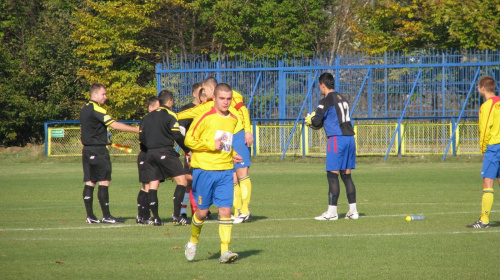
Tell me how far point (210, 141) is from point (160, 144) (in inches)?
111

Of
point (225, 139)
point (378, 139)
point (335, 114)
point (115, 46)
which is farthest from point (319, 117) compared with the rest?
point (115, 46)

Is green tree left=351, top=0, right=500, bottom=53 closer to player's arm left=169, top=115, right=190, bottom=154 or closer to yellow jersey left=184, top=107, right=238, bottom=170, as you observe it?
player's arm left=169, top=115, right=190, bottom=154

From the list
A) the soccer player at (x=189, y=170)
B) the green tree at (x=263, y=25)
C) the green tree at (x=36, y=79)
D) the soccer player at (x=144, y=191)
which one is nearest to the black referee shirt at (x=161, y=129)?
the soccer player at (x=144, y=191)

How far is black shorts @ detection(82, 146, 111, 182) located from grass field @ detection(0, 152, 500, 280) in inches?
30.6

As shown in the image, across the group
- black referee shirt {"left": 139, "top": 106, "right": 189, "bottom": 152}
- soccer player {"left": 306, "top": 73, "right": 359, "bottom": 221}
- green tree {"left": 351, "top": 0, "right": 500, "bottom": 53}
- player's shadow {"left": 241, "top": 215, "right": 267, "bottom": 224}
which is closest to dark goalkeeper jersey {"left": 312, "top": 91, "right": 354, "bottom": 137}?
soccer player {"left": 306, "top": 73, "right": 359, "bottom": 221}

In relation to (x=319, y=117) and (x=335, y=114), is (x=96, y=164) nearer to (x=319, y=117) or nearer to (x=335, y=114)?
(x=319, y=117)

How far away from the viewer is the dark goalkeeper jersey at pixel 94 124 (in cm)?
1051

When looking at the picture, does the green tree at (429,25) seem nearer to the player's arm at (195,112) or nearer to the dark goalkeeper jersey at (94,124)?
the dark goalkeeper jersey at (94,124)

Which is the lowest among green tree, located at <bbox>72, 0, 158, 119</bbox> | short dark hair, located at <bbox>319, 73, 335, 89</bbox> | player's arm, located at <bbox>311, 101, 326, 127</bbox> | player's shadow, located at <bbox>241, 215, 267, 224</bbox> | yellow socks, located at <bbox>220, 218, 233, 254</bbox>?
player's shadow, located at <bbox>241, 215, 267, 224</bbox>

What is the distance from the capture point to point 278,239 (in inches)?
349

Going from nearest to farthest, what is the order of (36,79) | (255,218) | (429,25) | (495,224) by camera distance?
1. (495,224)
2. (255,218)
3. (429,25)
4. (36,79)

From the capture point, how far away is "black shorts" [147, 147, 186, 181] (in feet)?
33.5

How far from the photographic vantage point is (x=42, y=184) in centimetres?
1761

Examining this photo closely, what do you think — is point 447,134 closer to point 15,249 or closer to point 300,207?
point 300,207
